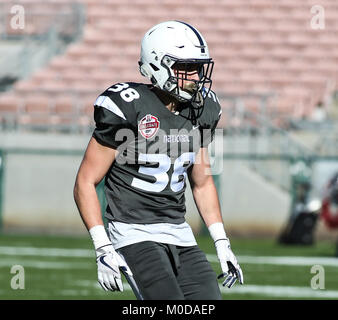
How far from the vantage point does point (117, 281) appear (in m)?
4.17

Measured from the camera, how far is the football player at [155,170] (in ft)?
14.1

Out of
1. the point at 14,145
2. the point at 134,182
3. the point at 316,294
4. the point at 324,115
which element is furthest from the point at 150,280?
the point at 324,115

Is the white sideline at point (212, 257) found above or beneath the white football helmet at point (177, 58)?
beneath

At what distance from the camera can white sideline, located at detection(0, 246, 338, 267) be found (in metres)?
11.5

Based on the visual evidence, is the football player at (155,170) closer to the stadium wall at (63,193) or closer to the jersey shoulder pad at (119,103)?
the jersey shoulder pad at (119,103)

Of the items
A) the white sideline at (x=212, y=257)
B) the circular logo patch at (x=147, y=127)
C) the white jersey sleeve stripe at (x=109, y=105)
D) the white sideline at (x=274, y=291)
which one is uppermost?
the white jersey sleeve stripe at (x=109, y=105)

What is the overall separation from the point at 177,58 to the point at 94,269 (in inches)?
257

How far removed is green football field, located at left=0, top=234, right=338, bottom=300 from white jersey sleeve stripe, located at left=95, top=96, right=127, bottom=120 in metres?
4.18

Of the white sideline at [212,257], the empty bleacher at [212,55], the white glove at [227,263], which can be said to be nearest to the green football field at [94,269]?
the white sideline at [212,257]

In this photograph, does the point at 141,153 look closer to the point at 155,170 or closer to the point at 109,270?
the point at 155,170

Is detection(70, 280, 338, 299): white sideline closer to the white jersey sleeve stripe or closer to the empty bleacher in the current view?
the white jersey sleeve stripe

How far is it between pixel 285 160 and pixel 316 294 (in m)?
5.95

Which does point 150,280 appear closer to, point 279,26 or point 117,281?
point 117,281

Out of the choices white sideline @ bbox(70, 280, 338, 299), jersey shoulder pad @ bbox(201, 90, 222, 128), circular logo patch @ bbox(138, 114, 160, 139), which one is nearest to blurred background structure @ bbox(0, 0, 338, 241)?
white sideline @ bbox(70, 280, 338, 299)
